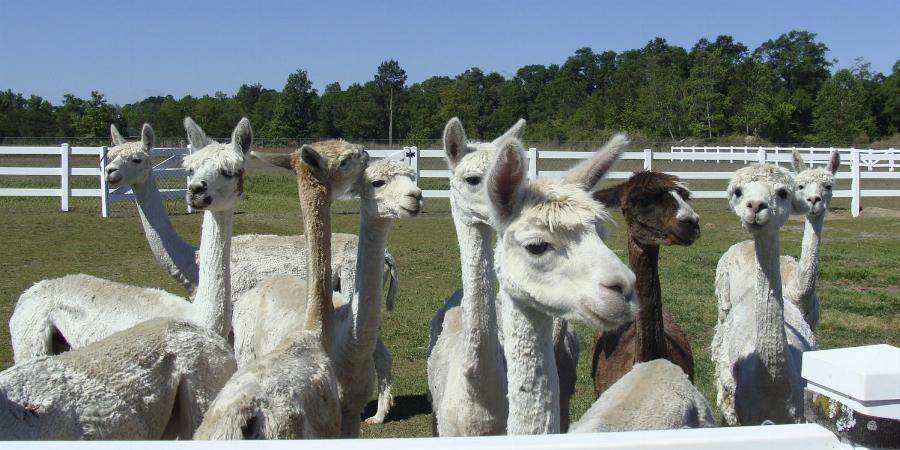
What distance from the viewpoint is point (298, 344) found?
3.94m

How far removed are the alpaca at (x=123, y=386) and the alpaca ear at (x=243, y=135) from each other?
1.50 meters

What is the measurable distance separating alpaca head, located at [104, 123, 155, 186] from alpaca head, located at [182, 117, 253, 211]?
93.8 inches

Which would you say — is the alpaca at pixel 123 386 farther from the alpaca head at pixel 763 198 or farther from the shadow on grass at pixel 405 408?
the alpaca head at pixel 763 198

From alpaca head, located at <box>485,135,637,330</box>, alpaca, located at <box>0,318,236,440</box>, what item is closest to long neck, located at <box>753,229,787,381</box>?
alpaca head, located at <box>485,135,637,330</box>

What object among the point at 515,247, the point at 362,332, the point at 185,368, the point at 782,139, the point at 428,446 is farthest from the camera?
the point at 782,139

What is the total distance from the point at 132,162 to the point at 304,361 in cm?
430

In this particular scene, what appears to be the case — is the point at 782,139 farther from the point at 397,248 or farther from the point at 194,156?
the point at 194,156

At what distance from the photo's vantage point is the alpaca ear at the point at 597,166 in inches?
132

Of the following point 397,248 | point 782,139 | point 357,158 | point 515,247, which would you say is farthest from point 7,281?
point 782,139

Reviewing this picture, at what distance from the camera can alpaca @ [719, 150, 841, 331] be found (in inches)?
291

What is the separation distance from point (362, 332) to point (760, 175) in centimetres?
261

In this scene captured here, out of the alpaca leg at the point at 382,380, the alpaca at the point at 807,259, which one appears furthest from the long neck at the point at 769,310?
the alpaca leg at the point at 382,380

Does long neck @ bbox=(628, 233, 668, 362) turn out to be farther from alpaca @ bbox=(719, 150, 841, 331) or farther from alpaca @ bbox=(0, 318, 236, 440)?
alpaca @ bbox=(719, 150, 841, 331)

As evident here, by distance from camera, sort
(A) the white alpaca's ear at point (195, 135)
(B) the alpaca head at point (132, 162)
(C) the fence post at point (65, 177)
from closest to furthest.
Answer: (A) the white alpaca's ear at point (195, 135), (B) the alpaca head at point (132, 162), (C) the fence post at point (65, 177)
